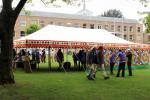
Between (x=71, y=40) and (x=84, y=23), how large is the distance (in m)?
62.4

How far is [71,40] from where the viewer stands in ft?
91.2

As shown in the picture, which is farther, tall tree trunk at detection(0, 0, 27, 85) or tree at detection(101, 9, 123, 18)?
tree at detection(101, 9, 123, 18)

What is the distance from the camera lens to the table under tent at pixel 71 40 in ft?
87.1

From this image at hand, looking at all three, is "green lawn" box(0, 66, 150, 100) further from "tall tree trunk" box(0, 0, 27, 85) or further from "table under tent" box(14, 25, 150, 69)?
"table under tent" box(14, 25, 150, 69)

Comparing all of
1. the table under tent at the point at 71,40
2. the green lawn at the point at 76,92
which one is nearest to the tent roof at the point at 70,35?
the table under tent at the point at 71,40

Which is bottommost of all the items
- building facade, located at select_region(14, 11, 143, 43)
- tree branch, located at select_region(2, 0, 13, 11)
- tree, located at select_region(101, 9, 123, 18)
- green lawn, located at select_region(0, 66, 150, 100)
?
green lawn, located at select_region(0, 66, 150, 100)

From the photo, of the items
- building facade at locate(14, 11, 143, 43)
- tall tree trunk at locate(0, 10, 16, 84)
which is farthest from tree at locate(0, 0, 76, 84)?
building facade at locate(14, 11, 143, 43)

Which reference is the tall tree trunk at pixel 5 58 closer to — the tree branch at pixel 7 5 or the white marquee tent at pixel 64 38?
the tree branch at pixel 7 5

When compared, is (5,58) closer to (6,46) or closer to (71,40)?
(6,46)

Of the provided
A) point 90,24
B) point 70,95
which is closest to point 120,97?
point 70,95

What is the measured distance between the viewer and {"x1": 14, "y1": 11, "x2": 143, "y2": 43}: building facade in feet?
265

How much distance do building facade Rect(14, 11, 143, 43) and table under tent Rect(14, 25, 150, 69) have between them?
46.6 metres

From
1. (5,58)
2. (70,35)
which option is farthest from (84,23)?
(5,58)

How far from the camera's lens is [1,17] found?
16.6m
